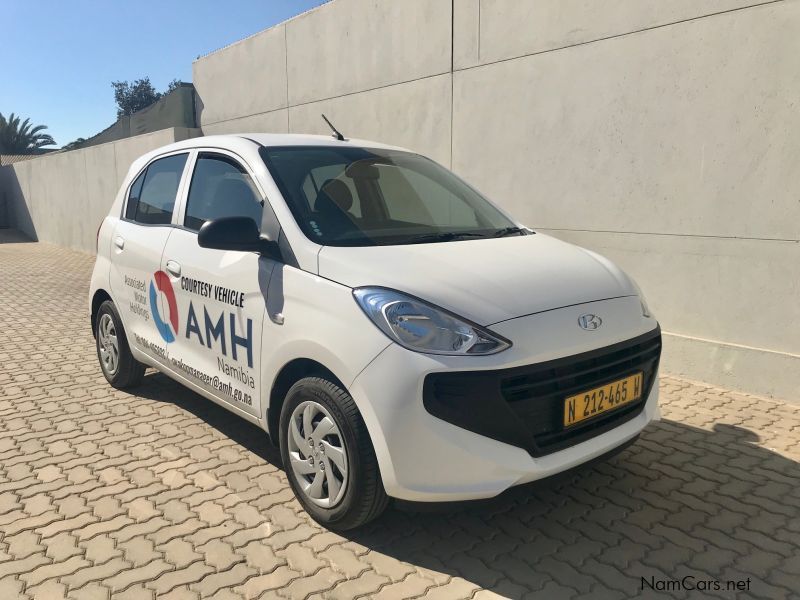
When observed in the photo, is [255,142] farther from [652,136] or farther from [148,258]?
[652,136]

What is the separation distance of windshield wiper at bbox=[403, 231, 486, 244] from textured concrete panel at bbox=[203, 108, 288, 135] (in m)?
6.85

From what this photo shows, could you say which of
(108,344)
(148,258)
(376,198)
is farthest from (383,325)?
(108,344)

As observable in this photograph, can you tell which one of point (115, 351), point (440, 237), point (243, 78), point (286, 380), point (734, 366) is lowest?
point (734, 366)

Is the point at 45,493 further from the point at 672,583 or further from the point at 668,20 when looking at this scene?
the point at 668,20

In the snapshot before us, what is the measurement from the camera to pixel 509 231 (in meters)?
3.55

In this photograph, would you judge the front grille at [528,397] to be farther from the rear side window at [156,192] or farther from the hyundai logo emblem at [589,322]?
the rear side window at [156,192]

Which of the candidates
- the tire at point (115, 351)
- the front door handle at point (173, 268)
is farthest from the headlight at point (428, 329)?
the tire at point (115, 351)

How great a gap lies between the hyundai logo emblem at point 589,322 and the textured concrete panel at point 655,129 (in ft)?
8.93

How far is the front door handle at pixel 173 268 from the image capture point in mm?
3652

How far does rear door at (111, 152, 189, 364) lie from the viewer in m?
3.90

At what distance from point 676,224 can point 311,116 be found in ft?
18.2

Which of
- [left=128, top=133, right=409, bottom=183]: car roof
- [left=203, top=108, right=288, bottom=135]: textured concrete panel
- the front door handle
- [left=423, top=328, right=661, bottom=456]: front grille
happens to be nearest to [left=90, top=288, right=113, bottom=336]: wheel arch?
the front door handle

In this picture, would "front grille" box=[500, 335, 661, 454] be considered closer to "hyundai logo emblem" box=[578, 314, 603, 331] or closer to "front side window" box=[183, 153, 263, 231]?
"hyundai logo emblem" box=[578, 314, 603, 331]

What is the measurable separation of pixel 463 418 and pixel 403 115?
5.71m
